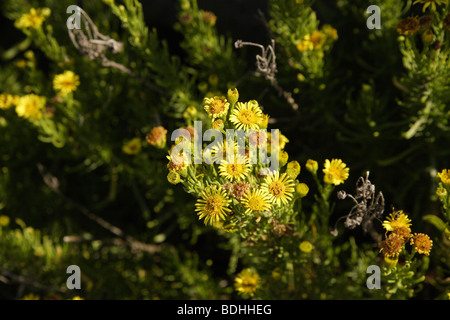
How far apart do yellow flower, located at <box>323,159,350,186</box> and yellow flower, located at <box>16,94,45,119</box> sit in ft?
4.82

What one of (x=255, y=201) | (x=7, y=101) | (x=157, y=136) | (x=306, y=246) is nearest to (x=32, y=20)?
(x=7, y=101)

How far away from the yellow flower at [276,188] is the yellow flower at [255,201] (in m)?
0.03

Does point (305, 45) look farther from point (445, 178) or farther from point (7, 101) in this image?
point (7, 101)

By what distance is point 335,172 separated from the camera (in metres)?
1.43

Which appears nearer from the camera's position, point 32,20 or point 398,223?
point 398,223

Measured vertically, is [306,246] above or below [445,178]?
below

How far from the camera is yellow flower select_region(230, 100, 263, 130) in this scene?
1254 mm

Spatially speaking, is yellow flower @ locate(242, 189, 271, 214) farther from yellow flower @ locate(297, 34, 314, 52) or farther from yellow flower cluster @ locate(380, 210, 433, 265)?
yellow flower @ locate(297, 34, 314, 52)

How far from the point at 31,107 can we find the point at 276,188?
145 cm

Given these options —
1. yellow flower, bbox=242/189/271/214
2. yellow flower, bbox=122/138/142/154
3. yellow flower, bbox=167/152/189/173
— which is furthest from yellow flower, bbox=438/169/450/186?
yellow flower, bbox=122/138/142/154

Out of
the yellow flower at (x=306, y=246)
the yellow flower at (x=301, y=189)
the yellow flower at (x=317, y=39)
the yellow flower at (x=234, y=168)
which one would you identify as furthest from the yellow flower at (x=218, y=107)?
the yellow flower at (x=317, y=39)

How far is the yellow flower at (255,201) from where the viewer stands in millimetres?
1199
